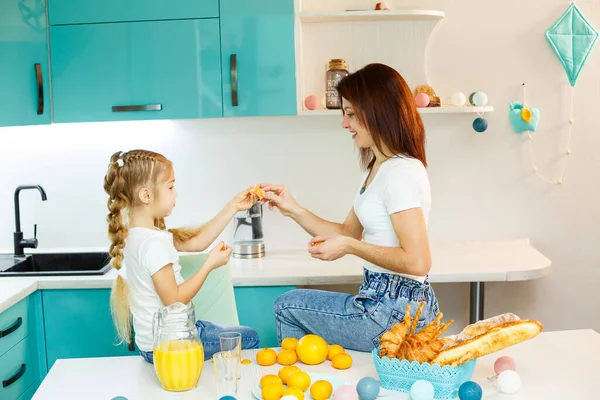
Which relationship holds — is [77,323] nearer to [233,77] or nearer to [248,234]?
Result: [248,234]

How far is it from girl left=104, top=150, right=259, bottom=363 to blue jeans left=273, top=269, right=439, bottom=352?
14 cm

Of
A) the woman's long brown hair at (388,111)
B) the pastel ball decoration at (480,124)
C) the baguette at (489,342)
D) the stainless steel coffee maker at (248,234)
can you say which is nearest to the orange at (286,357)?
the baguette at (489,342)

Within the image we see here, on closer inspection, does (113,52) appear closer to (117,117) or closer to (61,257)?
(117,117)

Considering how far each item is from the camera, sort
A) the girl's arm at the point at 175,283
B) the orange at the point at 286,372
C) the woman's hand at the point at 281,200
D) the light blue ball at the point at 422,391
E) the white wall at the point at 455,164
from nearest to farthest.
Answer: the light blue ball at the point at 422,391 → the orange at the point at 286,372 → the girl's arm at the point at 175,283 → the woman's hand at the point at 281,200 → the white wall at the point at 455,164

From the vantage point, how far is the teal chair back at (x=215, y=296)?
265 centimetres

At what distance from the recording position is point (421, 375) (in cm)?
160

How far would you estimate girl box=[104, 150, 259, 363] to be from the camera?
2021 millimetres

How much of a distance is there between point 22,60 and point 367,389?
215 centimetres

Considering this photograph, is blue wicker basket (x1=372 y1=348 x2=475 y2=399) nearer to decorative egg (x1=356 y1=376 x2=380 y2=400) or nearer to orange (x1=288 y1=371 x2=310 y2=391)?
decorative egg (x1=356 y1=376 x2=380 y2=400)

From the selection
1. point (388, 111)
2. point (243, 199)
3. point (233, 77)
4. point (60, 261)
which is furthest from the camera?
point (60, 261)

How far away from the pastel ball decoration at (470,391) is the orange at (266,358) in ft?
1.52

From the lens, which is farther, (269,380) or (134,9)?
(134,9)

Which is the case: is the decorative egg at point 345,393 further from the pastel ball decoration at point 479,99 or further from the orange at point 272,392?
the pastel ball decoration at point 479,99

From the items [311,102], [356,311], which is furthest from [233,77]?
[356,311]
